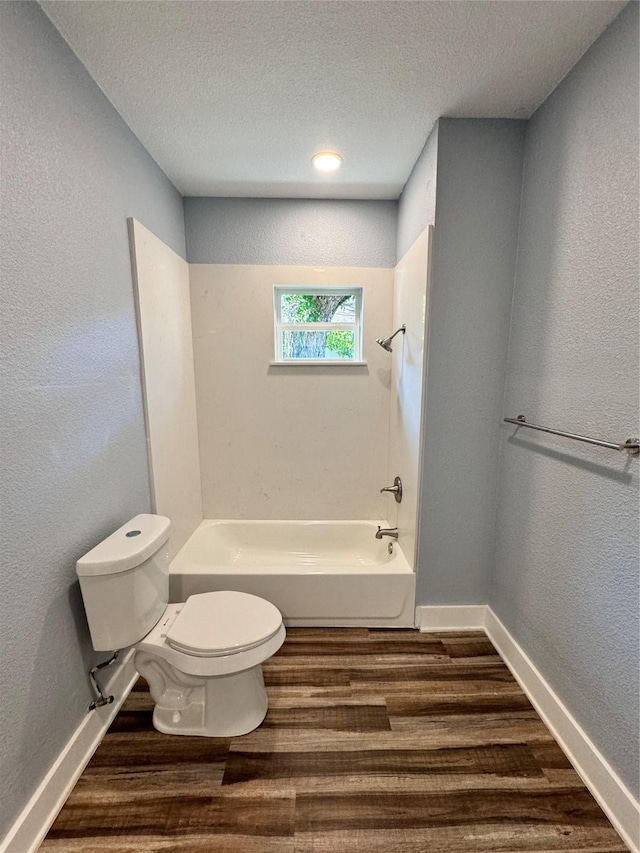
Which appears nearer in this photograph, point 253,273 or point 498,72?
point 498,72

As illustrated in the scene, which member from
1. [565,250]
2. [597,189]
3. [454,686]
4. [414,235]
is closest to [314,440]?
[414,235]

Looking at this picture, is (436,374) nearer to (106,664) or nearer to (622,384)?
(622,384)

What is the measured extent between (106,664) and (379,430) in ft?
6.05

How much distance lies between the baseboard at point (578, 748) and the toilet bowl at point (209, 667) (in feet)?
3.46

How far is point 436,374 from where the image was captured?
5.54ft

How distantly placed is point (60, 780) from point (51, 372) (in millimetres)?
1276

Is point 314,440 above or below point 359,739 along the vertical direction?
above

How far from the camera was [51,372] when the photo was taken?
3.62ft

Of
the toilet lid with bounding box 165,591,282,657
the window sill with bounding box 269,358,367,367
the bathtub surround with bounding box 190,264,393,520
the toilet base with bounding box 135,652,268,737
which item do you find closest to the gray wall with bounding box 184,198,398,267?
the bathtub surround with bounding box 190,264,393,520

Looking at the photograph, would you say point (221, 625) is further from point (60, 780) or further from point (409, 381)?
point (409, 381)

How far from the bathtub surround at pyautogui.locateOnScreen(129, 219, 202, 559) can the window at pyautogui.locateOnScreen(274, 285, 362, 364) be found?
0.60 metres

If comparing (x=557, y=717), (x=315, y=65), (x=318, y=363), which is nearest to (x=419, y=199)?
(x=315, y=65)

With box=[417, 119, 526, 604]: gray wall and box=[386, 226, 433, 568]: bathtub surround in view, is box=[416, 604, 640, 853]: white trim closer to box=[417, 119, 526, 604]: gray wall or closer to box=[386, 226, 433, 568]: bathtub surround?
box=[417, 119, 526, 604]: gray wall

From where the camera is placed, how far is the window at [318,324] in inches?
94.4
